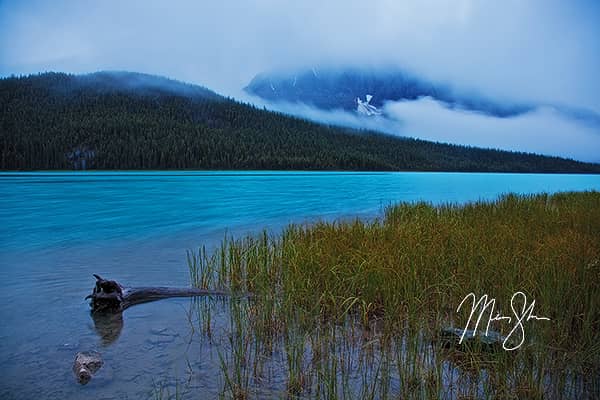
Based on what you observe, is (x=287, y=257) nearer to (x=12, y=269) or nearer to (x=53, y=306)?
(x=53, y=306)

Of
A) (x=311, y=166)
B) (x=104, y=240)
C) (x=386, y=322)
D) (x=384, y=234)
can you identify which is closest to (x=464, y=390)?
(x=386, y=322)

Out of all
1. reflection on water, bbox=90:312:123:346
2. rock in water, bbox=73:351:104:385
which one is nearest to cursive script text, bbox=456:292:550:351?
rock in water, bbox=73:351:104:385

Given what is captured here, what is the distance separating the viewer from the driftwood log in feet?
26.2

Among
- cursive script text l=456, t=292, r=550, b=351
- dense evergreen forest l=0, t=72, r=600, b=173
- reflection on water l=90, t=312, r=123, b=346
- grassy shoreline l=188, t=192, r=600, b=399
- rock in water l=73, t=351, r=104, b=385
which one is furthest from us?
dense evergreen forest l=0, t=72, r=600, b=173

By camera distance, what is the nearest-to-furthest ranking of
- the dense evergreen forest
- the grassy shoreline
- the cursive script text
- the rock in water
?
1. the grassy shoreline
2. the cursive script text
3. the rock in water
4. the dense evergreen forest

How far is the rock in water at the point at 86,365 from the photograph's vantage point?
207 inches

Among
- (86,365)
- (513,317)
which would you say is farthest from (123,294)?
(513,317)

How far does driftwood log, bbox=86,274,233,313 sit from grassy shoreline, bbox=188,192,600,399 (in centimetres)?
63

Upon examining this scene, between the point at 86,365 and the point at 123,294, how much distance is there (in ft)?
9.19

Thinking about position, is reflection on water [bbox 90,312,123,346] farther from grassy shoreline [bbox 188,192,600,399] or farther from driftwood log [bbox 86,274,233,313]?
grassy shoreline [bbox 188,192,600,399]

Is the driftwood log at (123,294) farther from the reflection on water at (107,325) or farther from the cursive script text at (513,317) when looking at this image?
the cursive script text at (513,317)

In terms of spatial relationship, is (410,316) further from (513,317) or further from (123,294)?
(123,294)

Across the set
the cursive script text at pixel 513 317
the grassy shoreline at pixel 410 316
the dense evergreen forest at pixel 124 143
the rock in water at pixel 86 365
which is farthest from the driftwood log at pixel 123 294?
the dense evergreen forest at pixel 124 143

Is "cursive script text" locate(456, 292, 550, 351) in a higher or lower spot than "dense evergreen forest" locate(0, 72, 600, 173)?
lower
